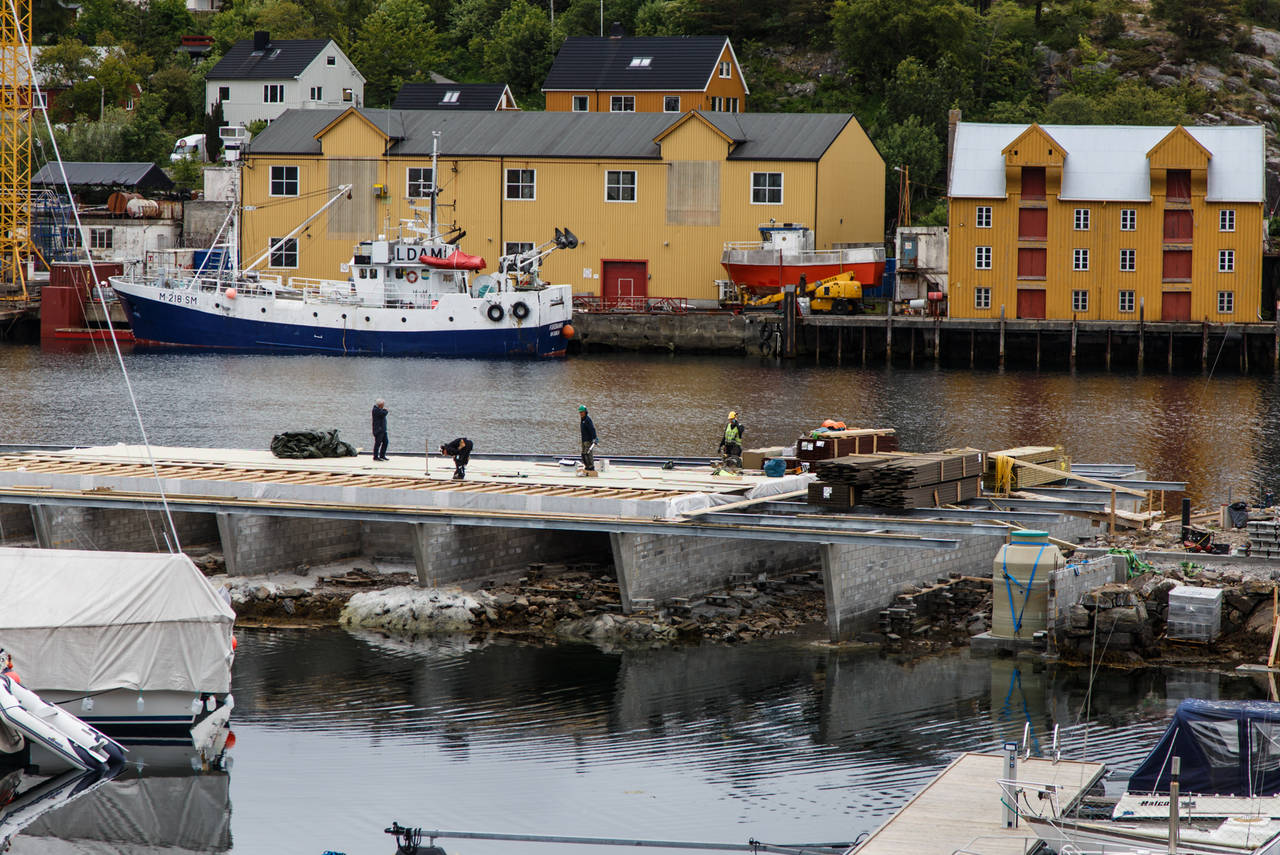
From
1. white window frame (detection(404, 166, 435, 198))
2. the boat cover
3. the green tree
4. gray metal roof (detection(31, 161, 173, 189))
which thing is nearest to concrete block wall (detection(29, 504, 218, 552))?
the boat cover

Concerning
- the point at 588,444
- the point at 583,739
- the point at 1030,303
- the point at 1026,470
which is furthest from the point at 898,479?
the point at 1030,303

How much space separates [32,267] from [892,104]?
43344 millimetres

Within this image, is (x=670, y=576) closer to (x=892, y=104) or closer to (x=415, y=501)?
(x=415, y=501)

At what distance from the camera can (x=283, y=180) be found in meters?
78.2

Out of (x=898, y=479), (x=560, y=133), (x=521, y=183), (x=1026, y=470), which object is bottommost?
(x=1026, y=470)

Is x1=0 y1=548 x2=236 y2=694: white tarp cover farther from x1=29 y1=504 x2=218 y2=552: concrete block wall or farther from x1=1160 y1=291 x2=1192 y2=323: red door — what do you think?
x1=1160 y1=291 x2=1192 y2=323: red door

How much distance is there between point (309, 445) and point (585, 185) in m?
45.8

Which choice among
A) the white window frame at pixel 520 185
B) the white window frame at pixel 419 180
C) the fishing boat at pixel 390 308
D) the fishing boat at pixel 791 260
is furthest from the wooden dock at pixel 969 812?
the white window frame at pixel 419 180

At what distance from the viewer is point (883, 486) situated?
2538 cm

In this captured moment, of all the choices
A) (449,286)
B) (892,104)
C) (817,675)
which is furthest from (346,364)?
(817,675)

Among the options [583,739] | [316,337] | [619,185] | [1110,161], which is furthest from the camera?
[619,185]

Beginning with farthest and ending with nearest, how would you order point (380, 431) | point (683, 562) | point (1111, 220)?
1. point (1111, 220)
2. point (380, 431)
3. point (683, 562)

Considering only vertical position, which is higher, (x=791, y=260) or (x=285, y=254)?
(x=285, y=254)

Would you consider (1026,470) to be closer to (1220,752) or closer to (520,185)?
(1220,752)
